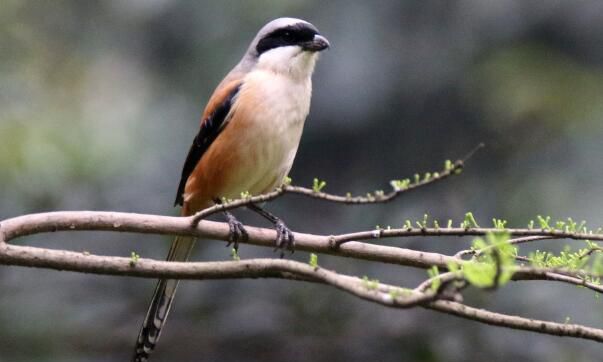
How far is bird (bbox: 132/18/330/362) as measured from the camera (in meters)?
4.40

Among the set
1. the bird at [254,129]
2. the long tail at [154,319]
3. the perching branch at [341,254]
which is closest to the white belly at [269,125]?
the bird at [254,129]

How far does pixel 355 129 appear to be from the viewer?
6.40 meters

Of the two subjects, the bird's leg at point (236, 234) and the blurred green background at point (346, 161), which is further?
the blurred green background at point (346, 161)

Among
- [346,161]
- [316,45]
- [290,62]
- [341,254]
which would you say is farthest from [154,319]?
[346,161]

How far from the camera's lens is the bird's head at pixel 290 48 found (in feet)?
15.1

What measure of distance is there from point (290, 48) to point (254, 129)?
515 millimetres

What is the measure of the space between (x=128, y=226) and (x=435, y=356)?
10.8 feet

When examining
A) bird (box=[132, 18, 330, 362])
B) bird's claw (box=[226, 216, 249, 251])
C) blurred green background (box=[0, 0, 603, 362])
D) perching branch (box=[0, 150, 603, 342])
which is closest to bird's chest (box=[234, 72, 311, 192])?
bird (box=[132, 18, 330, 362])

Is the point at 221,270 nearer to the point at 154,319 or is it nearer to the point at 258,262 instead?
the point at 258,262

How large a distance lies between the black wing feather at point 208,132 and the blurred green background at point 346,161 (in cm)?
161

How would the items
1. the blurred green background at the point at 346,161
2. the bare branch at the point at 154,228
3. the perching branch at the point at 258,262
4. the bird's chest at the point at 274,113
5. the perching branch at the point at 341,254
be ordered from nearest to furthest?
1. the perching branch at the point at 341,254
2. the perching branch at the point at 258,262
3. the bare branch at the point at 154,228
4. the bird's chest at the point at 274,113
5. the blurred green background at the point at 346,161

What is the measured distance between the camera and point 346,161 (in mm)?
6527

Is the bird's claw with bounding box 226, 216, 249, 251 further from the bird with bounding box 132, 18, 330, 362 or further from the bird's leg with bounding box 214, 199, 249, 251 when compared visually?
the bird with bounding box 132, 18, 330, 362

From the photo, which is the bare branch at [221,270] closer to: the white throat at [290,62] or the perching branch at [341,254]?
the perching branch at [341,254]
